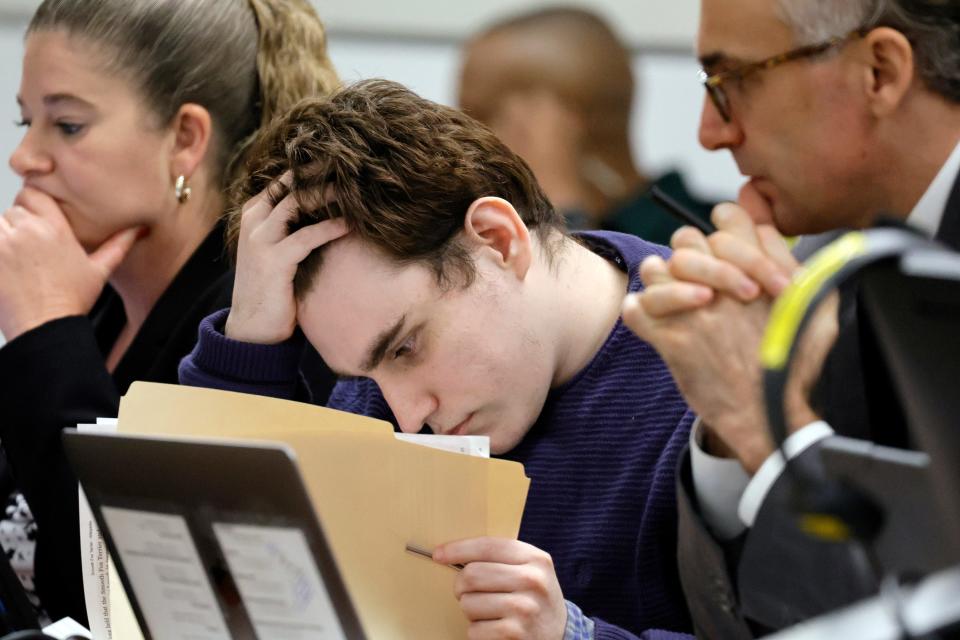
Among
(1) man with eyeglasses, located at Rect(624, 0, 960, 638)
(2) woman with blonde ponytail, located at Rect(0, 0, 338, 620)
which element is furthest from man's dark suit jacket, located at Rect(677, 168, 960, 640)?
(2) woman with blonde ponytail, located at Rect(0, 0, 338, 620)

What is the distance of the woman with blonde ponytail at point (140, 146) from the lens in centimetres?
186

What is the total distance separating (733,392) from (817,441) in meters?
0.10

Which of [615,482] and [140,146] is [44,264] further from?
[615,482]

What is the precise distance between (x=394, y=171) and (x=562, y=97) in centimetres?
205

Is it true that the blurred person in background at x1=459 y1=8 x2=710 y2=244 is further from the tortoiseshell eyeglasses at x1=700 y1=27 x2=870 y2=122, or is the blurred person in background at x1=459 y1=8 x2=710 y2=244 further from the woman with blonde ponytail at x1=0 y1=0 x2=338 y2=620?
the tortoiseshell eyeglasses at x1=700 y1=27 x2=870 y2=122

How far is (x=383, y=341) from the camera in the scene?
1.33 meters

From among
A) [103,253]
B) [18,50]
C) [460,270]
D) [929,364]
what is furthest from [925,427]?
[18,50]

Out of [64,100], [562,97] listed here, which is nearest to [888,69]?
[64,100]

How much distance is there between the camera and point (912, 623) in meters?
0.67

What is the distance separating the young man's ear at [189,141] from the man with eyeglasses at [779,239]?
82 cm

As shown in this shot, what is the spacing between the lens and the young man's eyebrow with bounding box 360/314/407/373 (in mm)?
1329

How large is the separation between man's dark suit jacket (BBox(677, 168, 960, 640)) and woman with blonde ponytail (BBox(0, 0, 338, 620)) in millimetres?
881

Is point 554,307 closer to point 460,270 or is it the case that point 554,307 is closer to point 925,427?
point 460,270

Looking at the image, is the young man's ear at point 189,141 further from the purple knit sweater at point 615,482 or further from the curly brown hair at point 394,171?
the purple knit sweater at point 615,482
